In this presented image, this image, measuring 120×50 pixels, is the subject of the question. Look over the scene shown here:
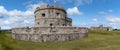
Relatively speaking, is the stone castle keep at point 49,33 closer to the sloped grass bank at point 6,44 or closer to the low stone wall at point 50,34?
the low stone wall at point 50,34

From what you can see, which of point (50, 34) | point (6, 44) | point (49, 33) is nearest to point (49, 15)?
point (49, 33)

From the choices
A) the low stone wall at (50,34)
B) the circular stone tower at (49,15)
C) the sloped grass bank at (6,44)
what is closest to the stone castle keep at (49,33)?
the low stone wall at (50,34)

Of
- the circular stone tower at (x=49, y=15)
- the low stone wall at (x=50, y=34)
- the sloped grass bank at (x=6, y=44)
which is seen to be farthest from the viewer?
the circular stone tower at (x=49, y=15)

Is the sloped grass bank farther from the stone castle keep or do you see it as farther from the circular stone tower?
the circular stone tower

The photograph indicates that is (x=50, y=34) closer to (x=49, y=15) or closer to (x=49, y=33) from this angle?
(x=49, y=33)

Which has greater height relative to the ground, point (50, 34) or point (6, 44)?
point (6, 44)

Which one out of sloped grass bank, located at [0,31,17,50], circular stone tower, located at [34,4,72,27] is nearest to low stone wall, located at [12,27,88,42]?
circular stone tower, located at [34,4,72,27]

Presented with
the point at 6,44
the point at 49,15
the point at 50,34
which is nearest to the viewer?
the point at 6,44

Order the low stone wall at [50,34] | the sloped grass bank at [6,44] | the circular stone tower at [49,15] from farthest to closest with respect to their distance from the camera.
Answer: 1. the circular stone tower at [49,15]
2. the low stone wall at [50,34]
3. the sloped grass bank at [6,44]

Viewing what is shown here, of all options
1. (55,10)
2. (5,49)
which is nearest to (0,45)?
(5,49)

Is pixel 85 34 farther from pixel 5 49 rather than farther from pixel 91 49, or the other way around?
pixel 5 49

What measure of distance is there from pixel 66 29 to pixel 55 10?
32.1 ft

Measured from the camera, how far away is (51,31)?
31641mm

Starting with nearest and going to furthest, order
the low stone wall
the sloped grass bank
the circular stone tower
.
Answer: the sloped grass bank
the low stone wall
the circular stone tower
